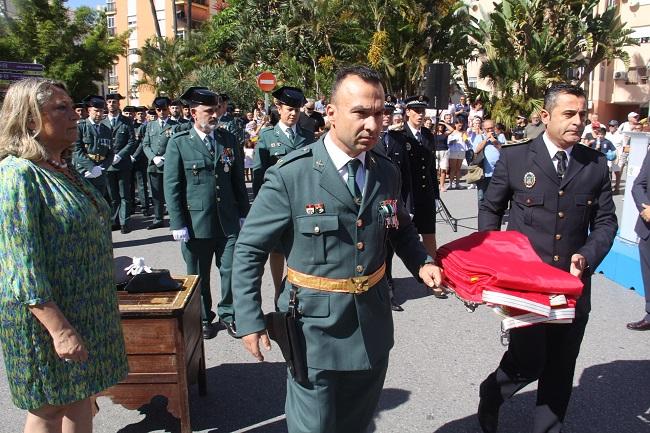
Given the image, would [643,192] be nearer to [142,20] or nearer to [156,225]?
[156,225]

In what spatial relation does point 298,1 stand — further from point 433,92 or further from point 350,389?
point 350,389

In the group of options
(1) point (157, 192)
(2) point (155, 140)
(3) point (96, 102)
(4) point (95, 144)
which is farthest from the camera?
(1) point (157, 192)

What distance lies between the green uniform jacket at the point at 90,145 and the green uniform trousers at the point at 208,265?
184 inches

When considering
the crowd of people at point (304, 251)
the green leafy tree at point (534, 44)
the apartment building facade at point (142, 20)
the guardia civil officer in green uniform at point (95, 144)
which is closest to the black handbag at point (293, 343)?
the crowd of people at point (304, 251)


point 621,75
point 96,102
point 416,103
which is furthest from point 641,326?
point 621,75

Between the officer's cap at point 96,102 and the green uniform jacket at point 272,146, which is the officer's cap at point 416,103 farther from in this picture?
the officer's cap at point 96,102

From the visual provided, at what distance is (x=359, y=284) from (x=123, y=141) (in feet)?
29.3

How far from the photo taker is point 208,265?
527 cm

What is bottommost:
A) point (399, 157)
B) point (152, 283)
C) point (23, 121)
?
point (152, 283)

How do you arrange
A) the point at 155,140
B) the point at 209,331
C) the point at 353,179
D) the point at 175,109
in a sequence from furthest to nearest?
the point at 175,109, the point at 155,140, the point at 209,331, the point at 353,179

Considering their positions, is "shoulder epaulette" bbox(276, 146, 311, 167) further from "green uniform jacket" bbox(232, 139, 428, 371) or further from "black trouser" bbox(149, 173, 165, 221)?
"black trouser" bbox(149, 173, 165, 221)

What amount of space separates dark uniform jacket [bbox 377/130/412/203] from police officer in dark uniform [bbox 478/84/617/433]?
259 cm

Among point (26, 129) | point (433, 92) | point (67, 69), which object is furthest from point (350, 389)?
point (67, 69)

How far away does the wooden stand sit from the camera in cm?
329
